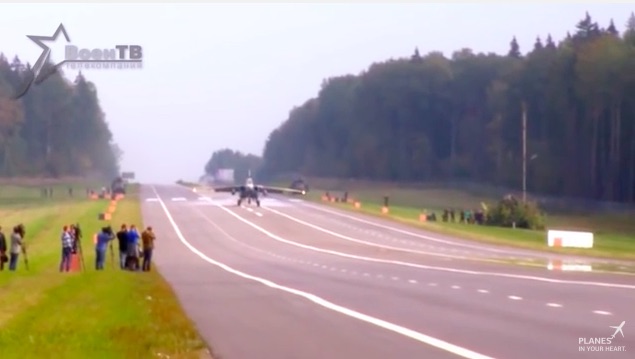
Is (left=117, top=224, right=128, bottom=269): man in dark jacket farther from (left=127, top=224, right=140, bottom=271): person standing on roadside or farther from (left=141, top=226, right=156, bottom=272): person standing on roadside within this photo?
(left=141, top=226, right=156, bottom=272): person standing on roadside

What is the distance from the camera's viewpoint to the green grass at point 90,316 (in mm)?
17812

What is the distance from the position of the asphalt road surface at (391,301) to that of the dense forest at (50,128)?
1921 inches

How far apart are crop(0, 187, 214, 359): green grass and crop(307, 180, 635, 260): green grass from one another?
83.5 ft

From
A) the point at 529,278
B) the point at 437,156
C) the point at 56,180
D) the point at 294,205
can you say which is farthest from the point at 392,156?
the point at 529,278

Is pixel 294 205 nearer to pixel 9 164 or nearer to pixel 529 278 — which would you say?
pixel 9 164

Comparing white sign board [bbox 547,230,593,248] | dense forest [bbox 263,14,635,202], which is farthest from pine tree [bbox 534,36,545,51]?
white sign board [bbox 547,230,593,248]

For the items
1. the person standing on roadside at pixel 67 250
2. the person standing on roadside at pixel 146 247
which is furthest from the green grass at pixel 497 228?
the person standing on roadside at pixel 67 250

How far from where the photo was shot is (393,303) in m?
26.6

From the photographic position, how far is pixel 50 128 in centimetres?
14225

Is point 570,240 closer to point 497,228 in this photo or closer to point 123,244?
point 497,228

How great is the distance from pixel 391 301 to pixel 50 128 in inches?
4694

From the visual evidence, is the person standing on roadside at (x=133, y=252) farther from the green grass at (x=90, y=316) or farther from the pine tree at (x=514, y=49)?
the pine tree at (x=514, y=49)

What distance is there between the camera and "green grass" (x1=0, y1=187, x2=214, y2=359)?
17.8 meters

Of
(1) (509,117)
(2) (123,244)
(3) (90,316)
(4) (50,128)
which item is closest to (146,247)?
→ (2) (123,244)
